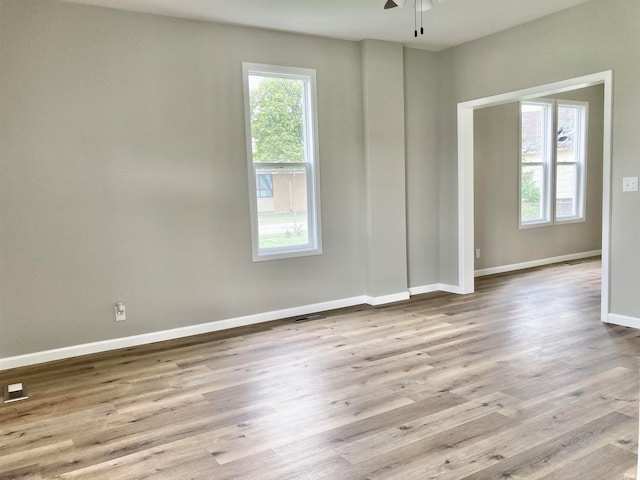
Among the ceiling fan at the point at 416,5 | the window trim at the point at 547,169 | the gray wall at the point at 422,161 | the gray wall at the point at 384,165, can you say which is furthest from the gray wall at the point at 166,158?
the window trim at the point at 547,169

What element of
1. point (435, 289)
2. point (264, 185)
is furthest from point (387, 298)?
point (264, 185)

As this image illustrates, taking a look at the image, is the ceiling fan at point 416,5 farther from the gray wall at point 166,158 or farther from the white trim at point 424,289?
the white trim at point 424,289

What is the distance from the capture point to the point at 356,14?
427cm

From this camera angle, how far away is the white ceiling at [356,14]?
3.93 metres

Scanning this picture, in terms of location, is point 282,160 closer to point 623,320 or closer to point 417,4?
point 417,4

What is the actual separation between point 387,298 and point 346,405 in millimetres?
2598

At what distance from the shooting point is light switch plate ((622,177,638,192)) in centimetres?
399

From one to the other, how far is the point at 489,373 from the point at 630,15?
305 cm

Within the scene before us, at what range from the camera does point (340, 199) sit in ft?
16.8

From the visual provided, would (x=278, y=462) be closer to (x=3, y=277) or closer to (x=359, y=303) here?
(x=3, y=277)

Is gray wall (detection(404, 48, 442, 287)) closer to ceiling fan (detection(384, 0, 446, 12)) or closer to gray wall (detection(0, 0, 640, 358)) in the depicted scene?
gray wall (detection(0, 0, 640, 358))

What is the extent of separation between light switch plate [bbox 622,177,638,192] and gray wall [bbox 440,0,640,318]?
33 mm

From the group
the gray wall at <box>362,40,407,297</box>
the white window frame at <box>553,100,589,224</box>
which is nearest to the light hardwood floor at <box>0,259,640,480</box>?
the gray wall at <box>362,40,407,297</box>

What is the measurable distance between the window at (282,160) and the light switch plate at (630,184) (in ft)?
8.79
